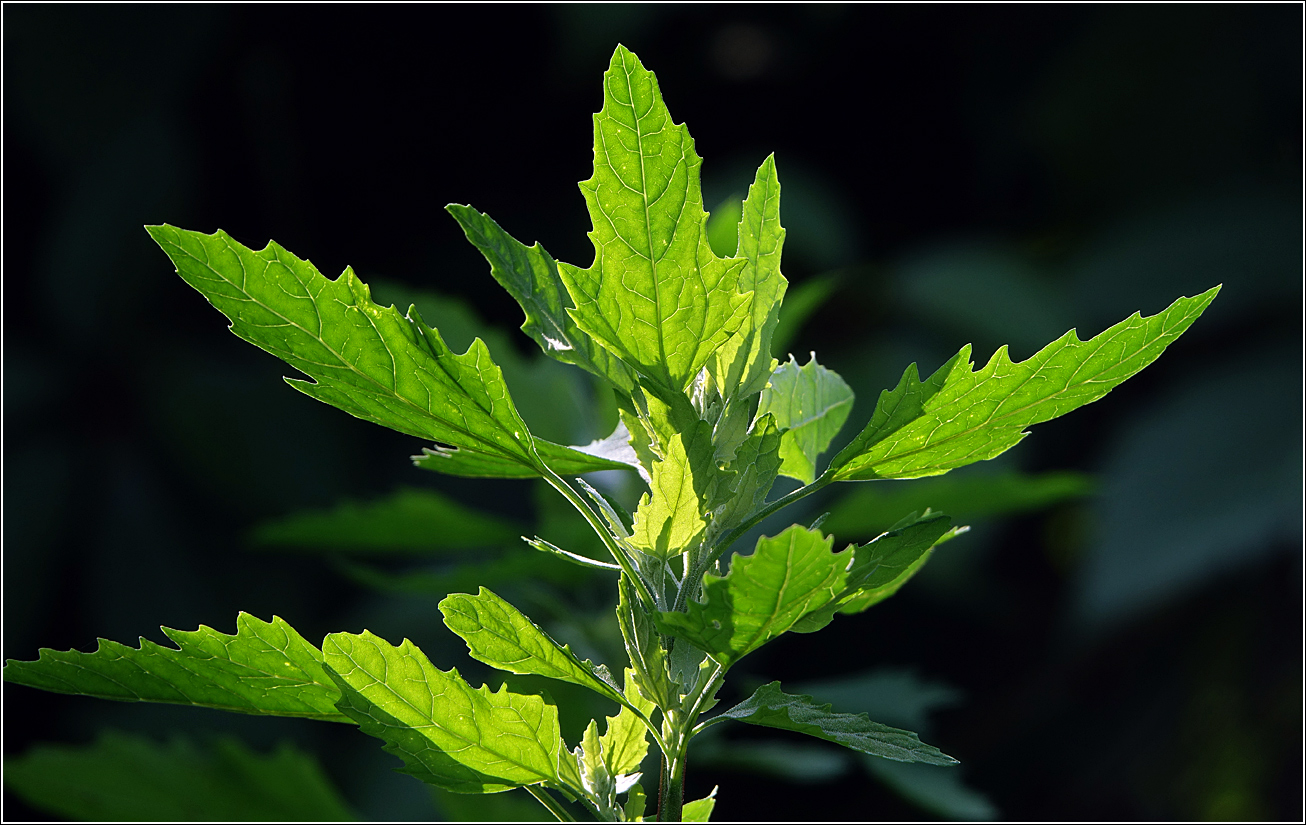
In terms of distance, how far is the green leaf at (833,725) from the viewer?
342 millimetres

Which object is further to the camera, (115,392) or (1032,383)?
(115,392)

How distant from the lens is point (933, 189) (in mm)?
1964

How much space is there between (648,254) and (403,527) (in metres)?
0.46

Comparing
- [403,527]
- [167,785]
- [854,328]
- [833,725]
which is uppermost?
[854,328]

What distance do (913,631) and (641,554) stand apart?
1.42 metres

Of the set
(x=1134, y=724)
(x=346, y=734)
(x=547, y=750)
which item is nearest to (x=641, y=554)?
(x=547, y=750)

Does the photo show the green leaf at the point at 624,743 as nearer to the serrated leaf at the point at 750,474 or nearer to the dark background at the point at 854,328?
the serrated leaf at the point at 750,474

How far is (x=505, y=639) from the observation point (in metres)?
0.36

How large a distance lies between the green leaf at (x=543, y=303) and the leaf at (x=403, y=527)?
37cm

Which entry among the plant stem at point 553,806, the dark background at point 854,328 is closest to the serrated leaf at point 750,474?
the plant stem at point 553,806

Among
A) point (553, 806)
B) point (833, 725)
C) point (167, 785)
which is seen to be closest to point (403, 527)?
point (167, 785)

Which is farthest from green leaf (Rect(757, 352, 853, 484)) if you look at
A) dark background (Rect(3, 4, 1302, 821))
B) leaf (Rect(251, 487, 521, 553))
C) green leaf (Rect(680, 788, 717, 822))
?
dark background (Rect(3, 4, 1302, 821))

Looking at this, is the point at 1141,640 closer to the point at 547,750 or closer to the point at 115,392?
the point at 547,750

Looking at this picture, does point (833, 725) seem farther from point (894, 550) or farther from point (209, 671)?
point (209, 671)
